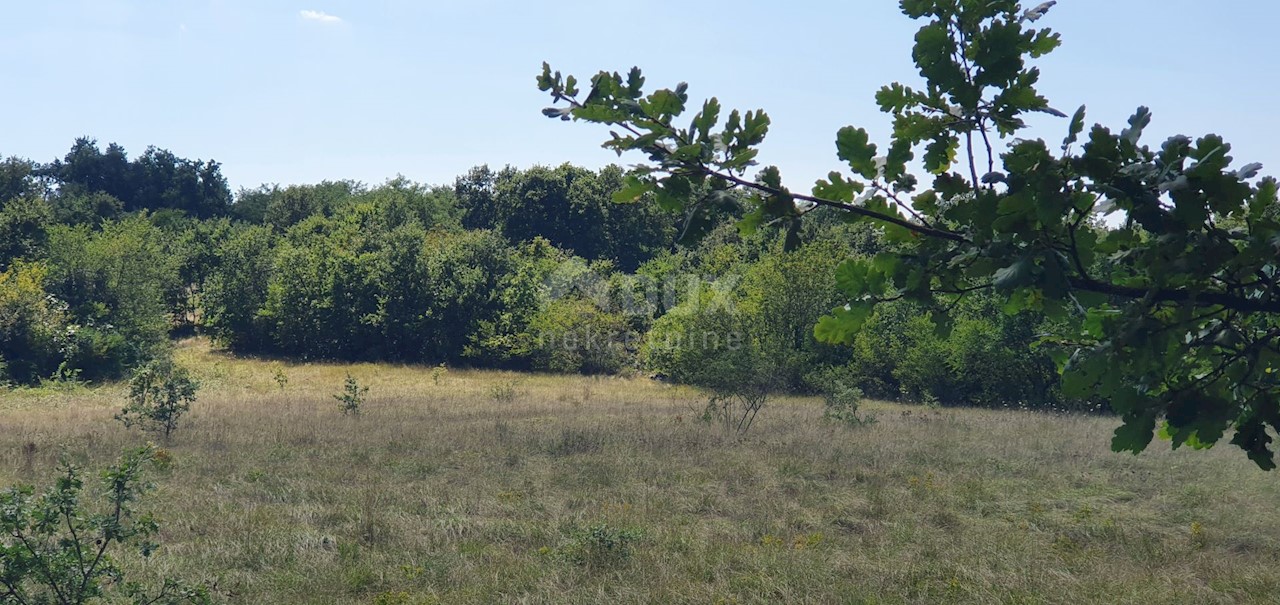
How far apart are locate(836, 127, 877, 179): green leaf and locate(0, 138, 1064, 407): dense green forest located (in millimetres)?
18820

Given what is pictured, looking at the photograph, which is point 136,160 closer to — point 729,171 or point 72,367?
point 72,367

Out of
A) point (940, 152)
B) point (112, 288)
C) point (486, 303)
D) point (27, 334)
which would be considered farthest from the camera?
point (486, 303)

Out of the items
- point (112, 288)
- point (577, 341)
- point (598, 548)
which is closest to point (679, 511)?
point (598, 548)

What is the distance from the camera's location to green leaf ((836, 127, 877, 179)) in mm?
2723

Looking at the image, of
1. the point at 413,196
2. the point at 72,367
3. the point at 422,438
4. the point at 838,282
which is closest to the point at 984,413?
the point at 422,438

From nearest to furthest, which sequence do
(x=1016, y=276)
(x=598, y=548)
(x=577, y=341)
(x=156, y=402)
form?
(x=1016, y=276) → (x=598, y=548) → (x=156, y=402) → (x=577, y=341)

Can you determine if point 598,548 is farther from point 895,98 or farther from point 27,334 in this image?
point 27,334

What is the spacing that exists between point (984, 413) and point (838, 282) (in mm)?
25466

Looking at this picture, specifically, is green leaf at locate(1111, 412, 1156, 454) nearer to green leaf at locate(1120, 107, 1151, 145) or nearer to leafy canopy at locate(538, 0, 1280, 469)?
leafy canopy at locate(538, 0, 1280, 469)

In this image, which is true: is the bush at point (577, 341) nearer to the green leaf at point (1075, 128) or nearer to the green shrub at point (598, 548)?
the green shrub at point (598, 548)

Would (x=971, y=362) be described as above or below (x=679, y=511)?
above

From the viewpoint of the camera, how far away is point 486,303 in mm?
44656

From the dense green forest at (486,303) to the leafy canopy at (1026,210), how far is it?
18708mm

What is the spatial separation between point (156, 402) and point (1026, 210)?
19.4 metres
